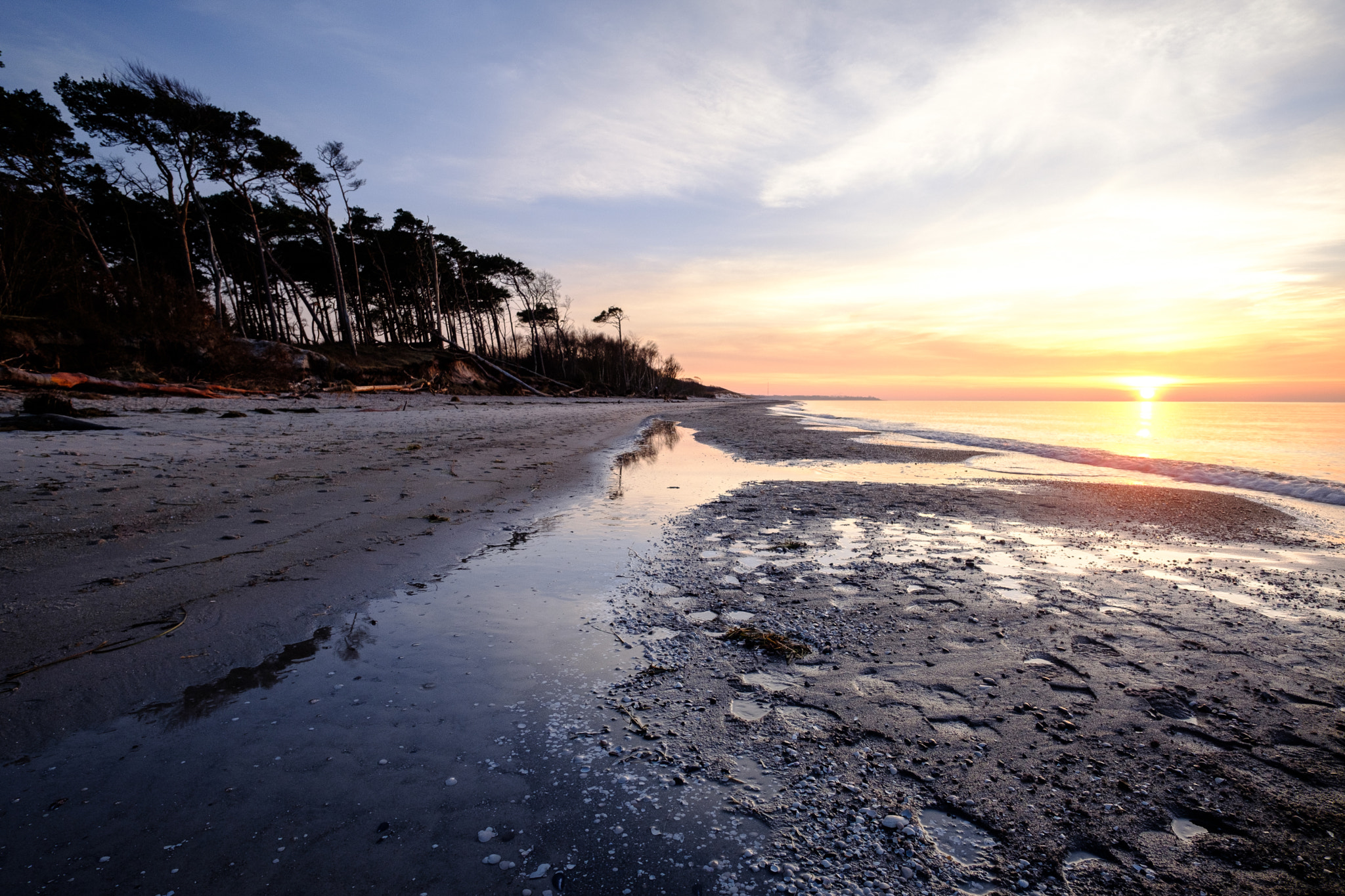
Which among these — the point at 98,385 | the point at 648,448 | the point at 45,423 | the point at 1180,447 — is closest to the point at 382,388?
the point at 98,385

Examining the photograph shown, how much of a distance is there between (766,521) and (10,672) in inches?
239

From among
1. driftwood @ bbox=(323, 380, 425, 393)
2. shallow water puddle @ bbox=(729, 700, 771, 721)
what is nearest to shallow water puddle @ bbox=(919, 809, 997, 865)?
shallow water puddle @ bbox=(729, 700, 771, 721)

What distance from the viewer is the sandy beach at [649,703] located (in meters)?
1.75

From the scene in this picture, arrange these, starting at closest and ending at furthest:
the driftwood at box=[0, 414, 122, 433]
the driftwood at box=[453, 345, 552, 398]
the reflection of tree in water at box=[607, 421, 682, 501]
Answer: the driftwood at box=[0, 414, 122, 433] < the reflection of tree in water at box=[607, 421, 682, 501] < the driftwood at box=[453, 345, 552, 398]

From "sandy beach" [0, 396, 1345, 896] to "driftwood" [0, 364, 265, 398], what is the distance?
11581mm

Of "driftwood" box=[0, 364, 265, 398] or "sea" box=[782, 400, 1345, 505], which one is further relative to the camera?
"driftwood" box=[0, 364, 265, 398]

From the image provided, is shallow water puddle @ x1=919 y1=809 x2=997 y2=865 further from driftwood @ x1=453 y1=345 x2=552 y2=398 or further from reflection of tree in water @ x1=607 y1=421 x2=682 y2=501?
driftwood @ x1=453 y1=345 x2=552 y2=398

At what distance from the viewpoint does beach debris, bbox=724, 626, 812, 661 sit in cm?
323

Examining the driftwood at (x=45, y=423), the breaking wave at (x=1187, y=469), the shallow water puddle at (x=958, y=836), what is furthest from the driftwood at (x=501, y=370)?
the shallow water puddle at (x=958, y=836)

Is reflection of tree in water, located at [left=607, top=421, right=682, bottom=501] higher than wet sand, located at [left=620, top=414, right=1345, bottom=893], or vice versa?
reflection of tree in water, located at [left=607, top=421, right=682, bottom=501]

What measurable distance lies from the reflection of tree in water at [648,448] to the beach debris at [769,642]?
4.86 m

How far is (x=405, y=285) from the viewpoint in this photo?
47969mm

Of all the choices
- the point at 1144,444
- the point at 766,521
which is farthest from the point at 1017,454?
the point at 766,521

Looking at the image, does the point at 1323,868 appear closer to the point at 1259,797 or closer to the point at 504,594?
the point at 1259,797
